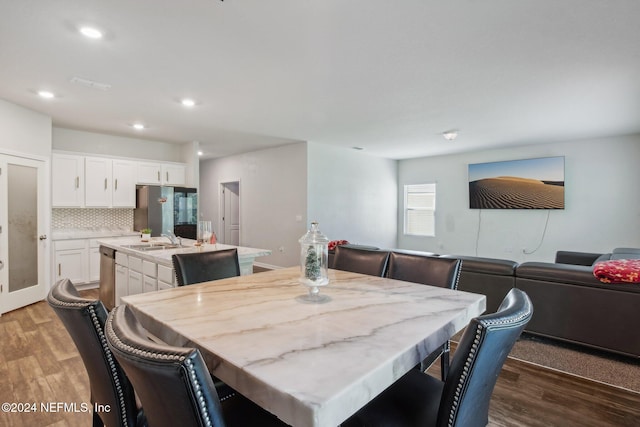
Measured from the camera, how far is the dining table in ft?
2.56

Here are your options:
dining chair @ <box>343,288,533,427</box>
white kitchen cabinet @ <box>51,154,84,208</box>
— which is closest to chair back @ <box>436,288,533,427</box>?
dining chair @ <box>343,288,533,427</box>

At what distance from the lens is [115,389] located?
1.10 meters

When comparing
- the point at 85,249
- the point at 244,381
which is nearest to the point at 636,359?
the point at 244,381

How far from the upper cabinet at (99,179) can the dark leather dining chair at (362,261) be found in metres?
4.54

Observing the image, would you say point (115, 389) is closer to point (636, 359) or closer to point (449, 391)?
point (449, 391)

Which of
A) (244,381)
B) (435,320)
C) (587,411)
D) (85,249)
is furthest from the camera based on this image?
(85,249)

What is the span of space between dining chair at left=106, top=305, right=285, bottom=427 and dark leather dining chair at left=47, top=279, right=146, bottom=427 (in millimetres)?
292

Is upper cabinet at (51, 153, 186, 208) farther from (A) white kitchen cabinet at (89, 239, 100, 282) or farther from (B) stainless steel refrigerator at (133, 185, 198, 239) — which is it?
(A) white kitchen cabinet at (89, 239, 100, 282)

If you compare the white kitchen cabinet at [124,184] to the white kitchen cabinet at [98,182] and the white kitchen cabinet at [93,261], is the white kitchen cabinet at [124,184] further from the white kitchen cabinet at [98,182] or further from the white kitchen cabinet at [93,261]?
the white kitchen cabinet at [93,261]

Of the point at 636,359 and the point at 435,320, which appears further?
the point at 636,359

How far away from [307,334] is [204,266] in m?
1.23

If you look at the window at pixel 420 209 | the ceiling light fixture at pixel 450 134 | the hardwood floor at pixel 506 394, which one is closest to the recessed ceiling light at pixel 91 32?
the hardwood floor at pixel 506 394

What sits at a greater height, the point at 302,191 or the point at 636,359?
the point at 302,191

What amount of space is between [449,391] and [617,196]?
6.58 metres
